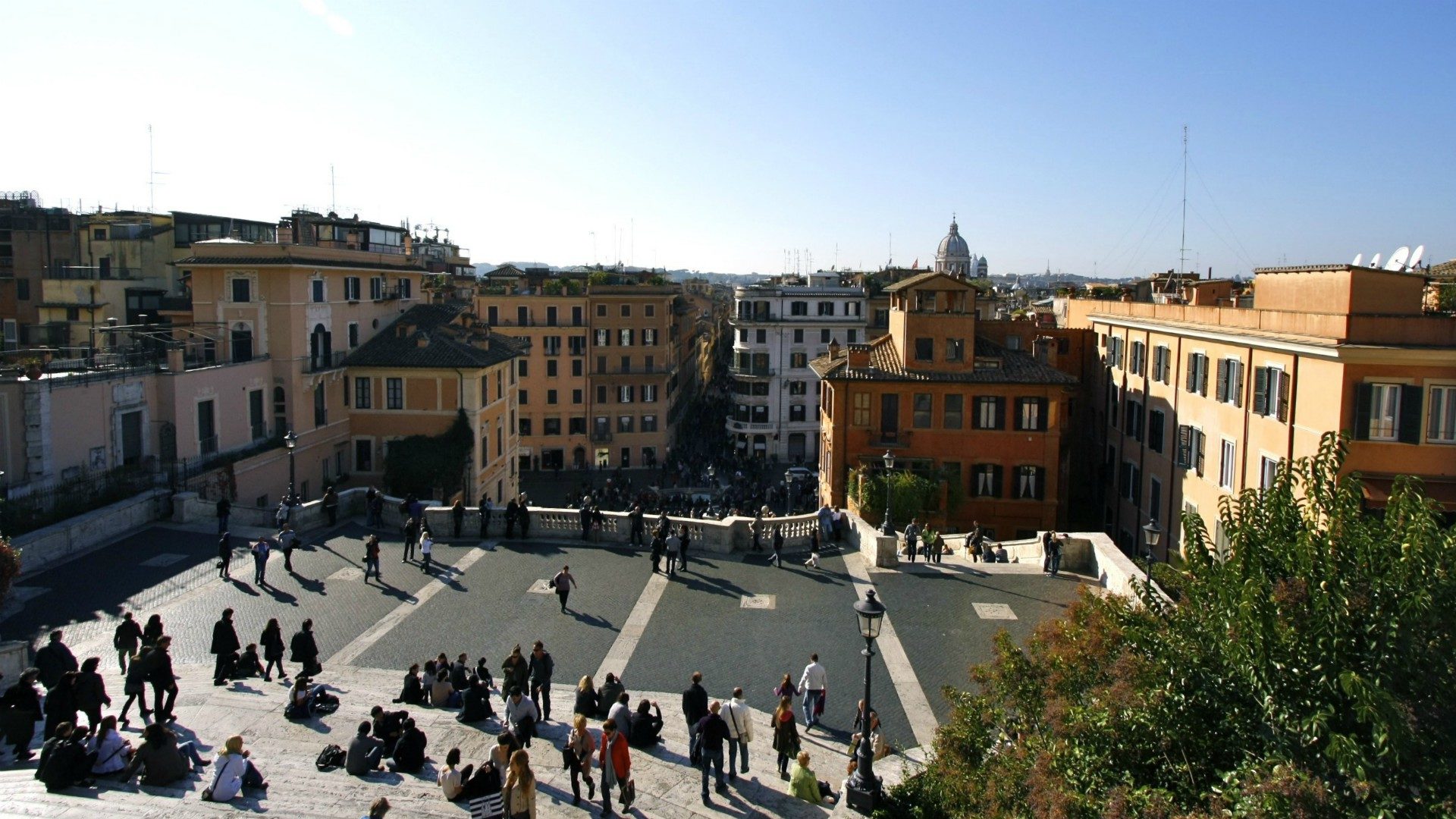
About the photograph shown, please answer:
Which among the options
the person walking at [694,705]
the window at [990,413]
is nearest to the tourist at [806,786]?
the person walking at [694,705]

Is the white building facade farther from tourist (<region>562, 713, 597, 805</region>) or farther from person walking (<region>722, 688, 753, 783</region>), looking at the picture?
tourist (<region>562, 713, 597, 805</region>)

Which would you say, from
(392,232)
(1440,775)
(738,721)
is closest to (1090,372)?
(738,721)

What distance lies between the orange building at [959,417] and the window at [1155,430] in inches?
129

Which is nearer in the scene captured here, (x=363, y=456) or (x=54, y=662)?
(x=54, y=662)

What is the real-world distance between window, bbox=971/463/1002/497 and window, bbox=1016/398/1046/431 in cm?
197

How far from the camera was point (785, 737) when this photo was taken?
1636cm

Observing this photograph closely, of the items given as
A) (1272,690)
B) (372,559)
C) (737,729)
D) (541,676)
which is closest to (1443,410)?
(1272,690)

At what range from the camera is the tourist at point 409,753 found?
1512 cm

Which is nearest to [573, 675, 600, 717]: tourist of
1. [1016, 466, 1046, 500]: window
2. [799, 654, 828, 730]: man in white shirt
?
[799, 654, 828, 730]: man in white shirt

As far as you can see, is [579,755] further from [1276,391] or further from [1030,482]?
[1030,482]

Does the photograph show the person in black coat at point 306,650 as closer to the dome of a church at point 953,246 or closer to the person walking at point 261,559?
the person walking at point 261,559

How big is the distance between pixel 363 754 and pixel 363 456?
3142cm

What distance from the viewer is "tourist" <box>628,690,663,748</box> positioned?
1650 cm

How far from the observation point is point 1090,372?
4906 cm
